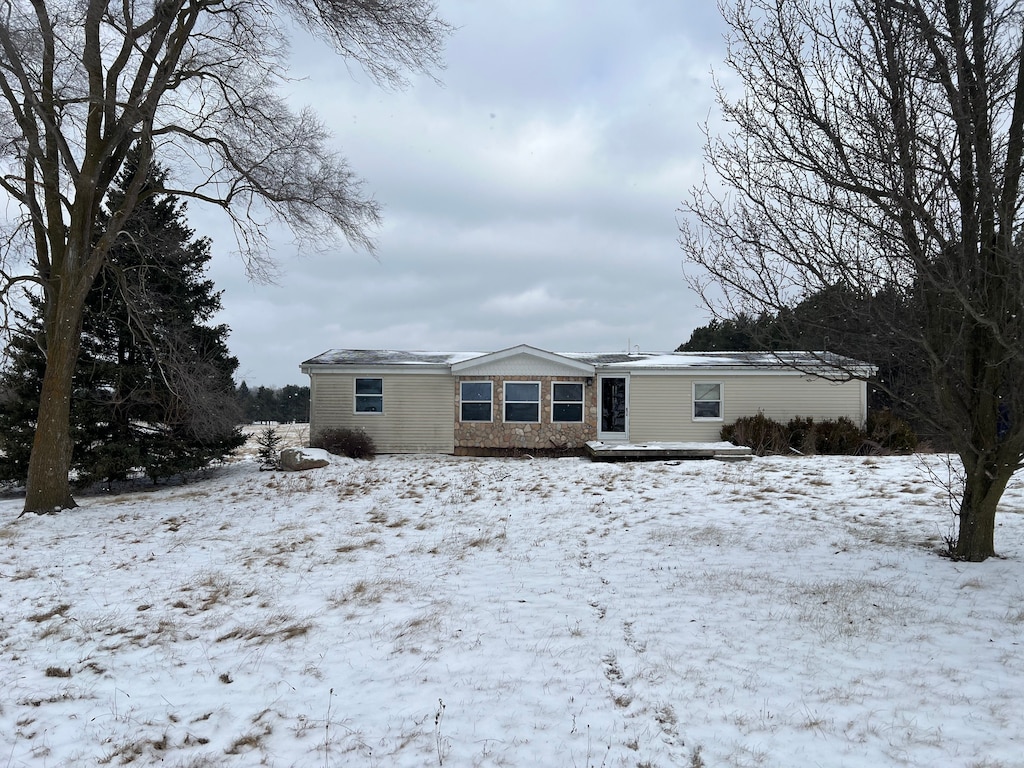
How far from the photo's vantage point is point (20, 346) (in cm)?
1179

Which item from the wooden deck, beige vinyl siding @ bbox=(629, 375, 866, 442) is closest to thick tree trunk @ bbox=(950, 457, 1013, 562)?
the wooden deck

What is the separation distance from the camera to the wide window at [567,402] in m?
18.0

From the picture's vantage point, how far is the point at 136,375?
40.1ft

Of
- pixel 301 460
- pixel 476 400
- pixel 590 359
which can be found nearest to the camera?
pixel 301 460

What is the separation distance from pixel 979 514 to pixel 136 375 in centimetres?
1337

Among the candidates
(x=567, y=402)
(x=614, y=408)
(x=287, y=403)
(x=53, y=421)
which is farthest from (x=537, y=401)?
(x=287, y=403)

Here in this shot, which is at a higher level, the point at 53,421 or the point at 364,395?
the point at 364,395

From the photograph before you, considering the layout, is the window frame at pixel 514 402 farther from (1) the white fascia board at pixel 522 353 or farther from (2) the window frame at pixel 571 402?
(1) the white fascia board at pixel 522 353

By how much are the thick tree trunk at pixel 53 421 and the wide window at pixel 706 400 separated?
14.9m

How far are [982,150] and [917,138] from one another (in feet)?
1.65

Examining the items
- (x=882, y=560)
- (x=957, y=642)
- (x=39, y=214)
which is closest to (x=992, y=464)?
(x=882, y=560)

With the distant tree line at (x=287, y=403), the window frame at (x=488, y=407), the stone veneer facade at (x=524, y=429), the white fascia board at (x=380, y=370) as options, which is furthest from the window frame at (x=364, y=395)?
the distant tree line at (x=287, y=403)

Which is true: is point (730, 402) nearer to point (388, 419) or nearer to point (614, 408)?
point (614, 408)

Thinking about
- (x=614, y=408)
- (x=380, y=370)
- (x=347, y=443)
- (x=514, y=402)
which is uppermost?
(x=380, y=370)
